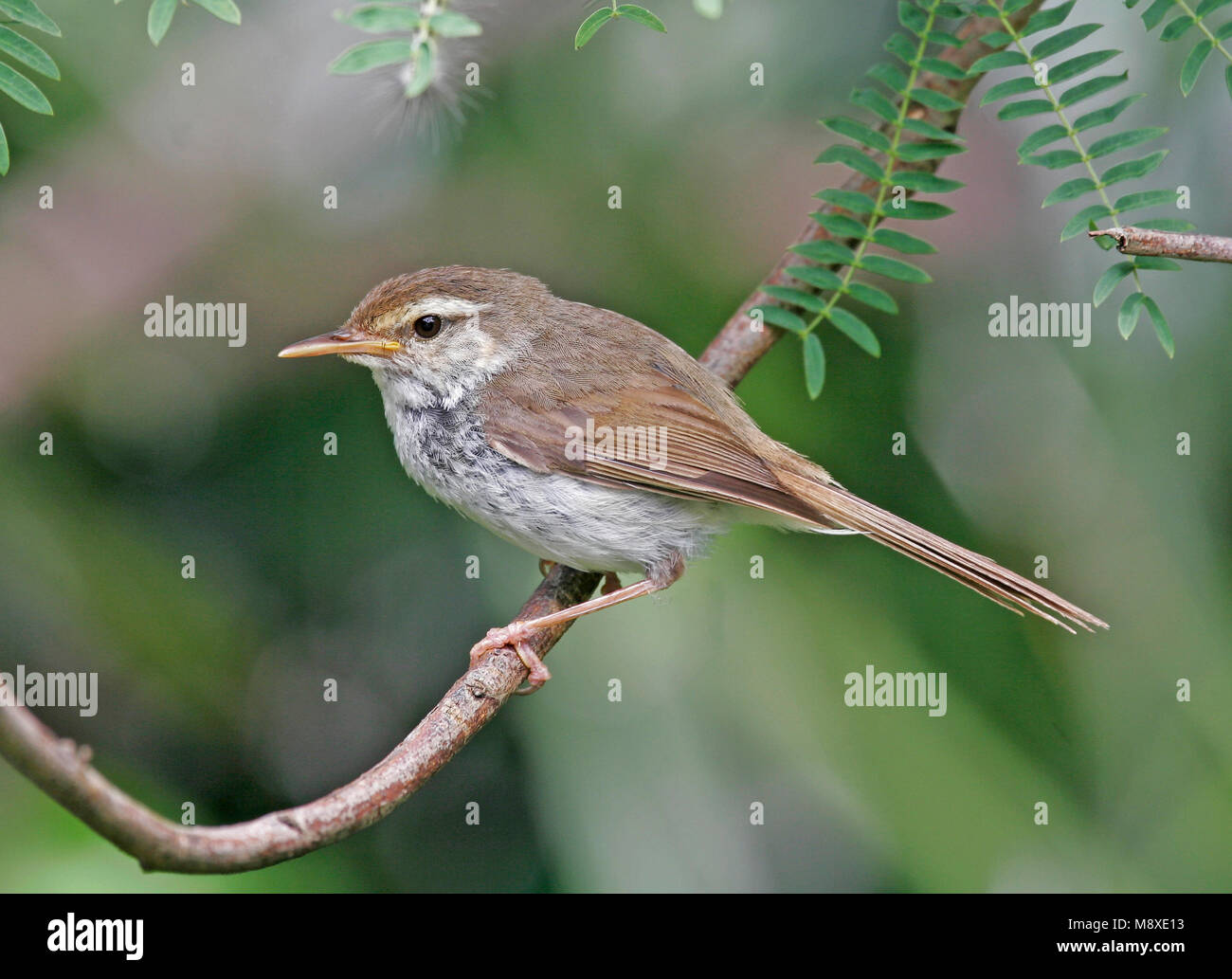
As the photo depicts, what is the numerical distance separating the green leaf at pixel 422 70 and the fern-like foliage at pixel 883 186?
1.54m

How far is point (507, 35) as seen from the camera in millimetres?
4055

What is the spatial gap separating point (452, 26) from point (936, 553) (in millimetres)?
1923

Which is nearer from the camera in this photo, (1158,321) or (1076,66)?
(1158,321)

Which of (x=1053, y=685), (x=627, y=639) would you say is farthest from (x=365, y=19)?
(x=1053, y=685)

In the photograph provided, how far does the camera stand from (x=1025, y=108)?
108 inches

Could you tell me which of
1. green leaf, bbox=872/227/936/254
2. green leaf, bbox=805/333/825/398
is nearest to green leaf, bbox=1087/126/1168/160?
green leaf, bbox=872/227/936/254

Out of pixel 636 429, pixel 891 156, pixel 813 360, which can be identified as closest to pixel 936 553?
pixel 813 360

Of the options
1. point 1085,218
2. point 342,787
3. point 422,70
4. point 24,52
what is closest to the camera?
point 422,70

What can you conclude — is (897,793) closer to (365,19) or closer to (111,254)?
(365,19)

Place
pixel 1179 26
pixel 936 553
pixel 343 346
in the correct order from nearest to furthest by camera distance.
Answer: pixel 1179 26 < pixel 936 553 < pixel 343 346

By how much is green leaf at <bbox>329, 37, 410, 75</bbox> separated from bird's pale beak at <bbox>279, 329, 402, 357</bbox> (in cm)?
133

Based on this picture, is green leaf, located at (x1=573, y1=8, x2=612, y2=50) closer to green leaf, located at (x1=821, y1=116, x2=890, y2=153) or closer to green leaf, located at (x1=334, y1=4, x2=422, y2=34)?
green leaf, located at (x1=334, y1=4, x2=422, y2=34)

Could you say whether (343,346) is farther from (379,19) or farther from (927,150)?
(927,150)

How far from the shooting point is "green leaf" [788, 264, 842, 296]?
3125 millimetres
